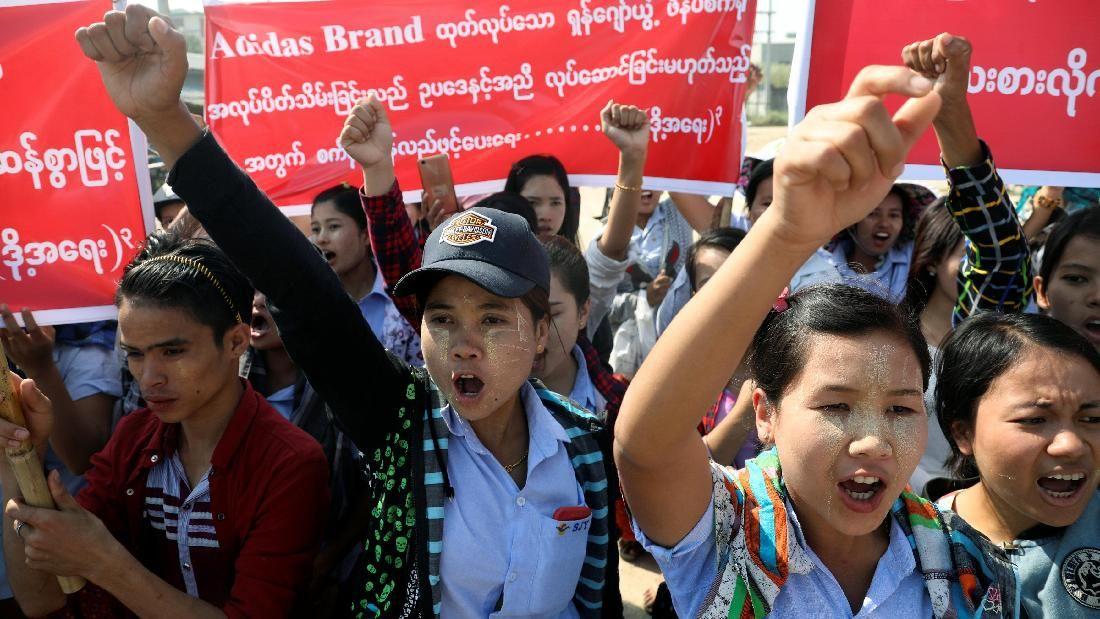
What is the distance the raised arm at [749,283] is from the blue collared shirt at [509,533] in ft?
1.58

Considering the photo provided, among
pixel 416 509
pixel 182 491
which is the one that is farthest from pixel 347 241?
pixel 416 509

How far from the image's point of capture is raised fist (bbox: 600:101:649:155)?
11.5ft

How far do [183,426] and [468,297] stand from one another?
3.03 ft

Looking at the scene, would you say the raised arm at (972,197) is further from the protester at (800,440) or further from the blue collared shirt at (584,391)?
the blue collared shirt at (584,391)

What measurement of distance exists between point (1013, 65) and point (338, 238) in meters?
2.65

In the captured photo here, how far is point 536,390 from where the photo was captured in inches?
85.0

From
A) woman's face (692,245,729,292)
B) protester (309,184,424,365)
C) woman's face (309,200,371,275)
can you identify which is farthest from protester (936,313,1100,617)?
woman's face (309,200,371,275)

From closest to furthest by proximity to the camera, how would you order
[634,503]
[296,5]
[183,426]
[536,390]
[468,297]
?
[634,503], [468,297], [536,390], [183,426], [296,5]

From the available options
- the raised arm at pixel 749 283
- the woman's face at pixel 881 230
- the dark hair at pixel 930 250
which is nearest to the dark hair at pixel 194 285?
the raised arm at pixel 749 283

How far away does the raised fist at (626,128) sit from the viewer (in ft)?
11.5

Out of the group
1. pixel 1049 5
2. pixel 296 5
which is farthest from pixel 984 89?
pixel 296 5

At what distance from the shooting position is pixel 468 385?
6.44 ft

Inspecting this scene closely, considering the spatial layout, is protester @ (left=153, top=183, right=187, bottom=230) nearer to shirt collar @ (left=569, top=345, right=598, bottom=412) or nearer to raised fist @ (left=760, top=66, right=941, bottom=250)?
shirt collar @ (left=569, top=345, right=598, bottom=412)

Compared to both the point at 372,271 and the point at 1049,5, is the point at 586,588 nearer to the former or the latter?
the point at 372,271
